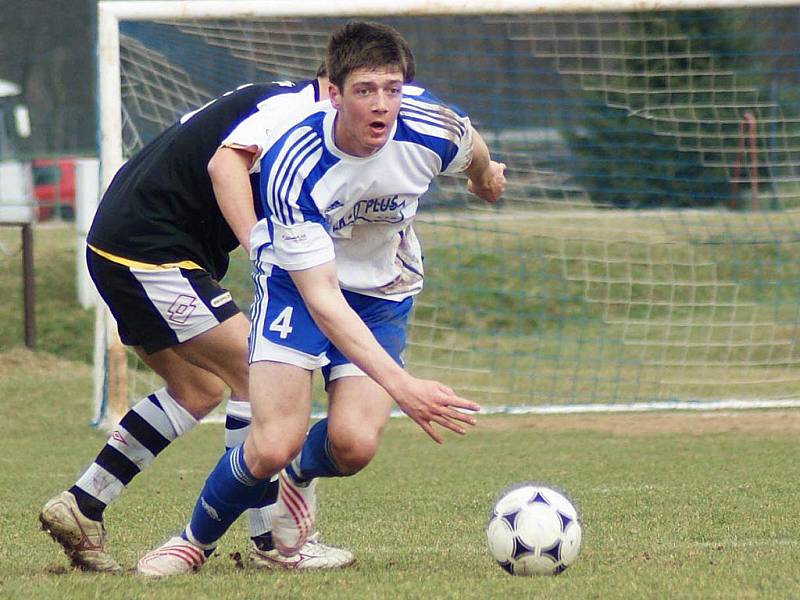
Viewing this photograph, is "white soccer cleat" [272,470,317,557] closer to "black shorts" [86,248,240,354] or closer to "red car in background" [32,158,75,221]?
"black shorts" [86,248,240,354]

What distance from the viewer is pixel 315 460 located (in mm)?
4754

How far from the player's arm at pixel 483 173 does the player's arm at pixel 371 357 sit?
2.65 ft

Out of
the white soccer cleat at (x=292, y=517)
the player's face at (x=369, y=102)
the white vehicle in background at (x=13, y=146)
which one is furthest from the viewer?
the white vehicle in background at (x=13, y=146)

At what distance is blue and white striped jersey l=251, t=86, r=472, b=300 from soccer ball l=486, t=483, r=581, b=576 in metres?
0.89

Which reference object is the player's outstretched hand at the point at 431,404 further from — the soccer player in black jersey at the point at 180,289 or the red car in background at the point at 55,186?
the red car in background at the point at 55,186

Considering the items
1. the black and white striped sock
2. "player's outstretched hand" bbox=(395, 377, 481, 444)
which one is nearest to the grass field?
the black and white striped sock

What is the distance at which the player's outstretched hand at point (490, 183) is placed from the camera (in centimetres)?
488

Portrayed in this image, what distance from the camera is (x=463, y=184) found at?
42.9ft

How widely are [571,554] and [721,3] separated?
589cm

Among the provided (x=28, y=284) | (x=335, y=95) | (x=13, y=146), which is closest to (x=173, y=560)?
(x=335, y=95)

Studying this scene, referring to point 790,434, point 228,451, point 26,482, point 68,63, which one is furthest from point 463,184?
point 68,63

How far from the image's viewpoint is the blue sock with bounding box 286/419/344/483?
4699 millimetres

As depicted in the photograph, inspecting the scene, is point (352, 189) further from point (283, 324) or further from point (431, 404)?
point (431, 404)

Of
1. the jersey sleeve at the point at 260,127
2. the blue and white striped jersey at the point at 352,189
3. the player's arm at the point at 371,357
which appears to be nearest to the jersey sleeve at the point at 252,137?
the jersey sleeve at the point at 260,127
